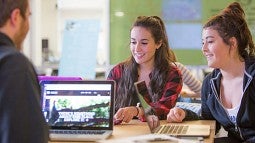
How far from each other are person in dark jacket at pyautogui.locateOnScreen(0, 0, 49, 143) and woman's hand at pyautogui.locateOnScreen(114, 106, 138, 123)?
38.2 inches

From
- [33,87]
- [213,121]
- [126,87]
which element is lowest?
[213,121]

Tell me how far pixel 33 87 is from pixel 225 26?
1.36 meters

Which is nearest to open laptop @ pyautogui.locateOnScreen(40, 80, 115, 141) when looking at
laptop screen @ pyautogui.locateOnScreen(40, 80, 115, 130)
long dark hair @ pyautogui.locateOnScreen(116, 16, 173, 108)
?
laptop screen @ pyautogui.locateOnScreen(40, 80, 115, 130)

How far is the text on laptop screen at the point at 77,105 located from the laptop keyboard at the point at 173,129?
235mm

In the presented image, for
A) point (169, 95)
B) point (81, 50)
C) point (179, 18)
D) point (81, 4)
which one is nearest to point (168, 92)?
point (169, 95)

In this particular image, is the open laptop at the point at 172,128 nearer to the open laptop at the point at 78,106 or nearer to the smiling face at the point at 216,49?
the open laptop at the point at 78,106

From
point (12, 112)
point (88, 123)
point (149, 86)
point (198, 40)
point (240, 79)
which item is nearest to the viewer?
point (12, 112)

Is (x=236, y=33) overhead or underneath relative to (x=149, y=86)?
overhead

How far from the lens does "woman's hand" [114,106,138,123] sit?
1933 mm

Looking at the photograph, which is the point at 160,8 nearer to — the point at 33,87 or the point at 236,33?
the point at 236,33

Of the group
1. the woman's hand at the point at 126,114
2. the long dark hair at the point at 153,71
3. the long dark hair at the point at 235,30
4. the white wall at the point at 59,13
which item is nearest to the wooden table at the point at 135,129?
the woman's hand at the point at 126,114

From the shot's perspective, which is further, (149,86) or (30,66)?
(149,86)

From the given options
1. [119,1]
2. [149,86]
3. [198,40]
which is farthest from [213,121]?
[119,1]

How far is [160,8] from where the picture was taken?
3.93 m
